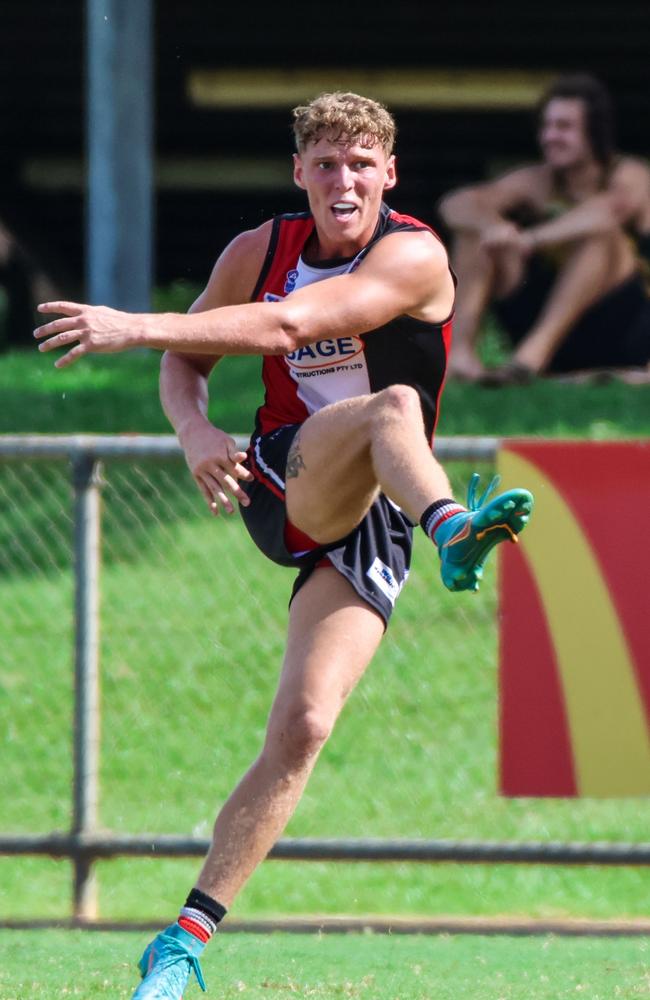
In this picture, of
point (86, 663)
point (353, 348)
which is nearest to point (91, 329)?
point (353, 348)

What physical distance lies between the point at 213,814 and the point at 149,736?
0.61 m

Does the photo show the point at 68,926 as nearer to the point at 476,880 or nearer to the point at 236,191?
the point at 476,880

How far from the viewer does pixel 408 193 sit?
1520 centimetres

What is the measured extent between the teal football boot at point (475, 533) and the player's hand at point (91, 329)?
0.86 meters

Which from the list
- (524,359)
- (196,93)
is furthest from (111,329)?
(196,93)

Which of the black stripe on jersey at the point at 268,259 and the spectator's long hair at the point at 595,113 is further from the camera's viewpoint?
the spectator's long hair at the point at 595,113

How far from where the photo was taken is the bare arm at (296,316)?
3.94 meters

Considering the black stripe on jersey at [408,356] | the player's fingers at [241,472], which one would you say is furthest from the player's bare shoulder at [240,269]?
the player's fingers at [241,472]

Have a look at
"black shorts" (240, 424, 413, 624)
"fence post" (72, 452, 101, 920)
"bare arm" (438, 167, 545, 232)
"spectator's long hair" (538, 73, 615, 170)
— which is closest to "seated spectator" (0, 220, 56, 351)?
"bare arm" (438, 167, 545, 232)

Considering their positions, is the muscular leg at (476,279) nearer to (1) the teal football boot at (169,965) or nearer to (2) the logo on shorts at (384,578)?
(2) the logo on shorts at (384,578)

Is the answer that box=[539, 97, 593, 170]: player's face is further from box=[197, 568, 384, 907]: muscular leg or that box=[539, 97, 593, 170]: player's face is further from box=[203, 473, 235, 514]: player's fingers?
box=[197, 568, 384, 907]: muscular leg

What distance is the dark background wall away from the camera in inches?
565

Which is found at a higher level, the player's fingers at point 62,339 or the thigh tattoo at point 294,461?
the player's fingers at point 62,339

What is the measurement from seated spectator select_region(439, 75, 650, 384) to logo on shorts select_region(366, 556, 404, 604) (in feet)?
17.4
